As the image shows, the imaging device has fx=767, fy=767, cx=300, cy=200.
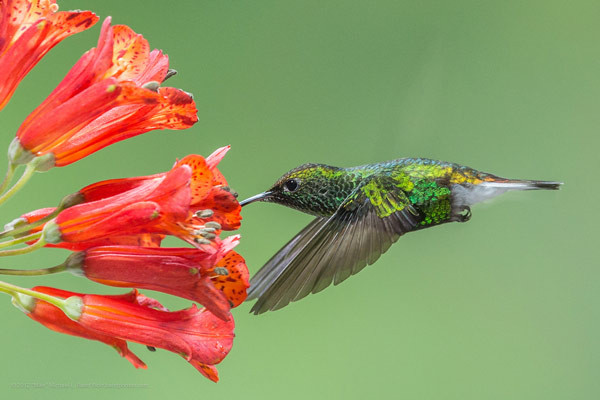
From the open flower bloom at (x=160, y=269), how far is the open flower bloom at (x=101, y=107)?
0.41 ft

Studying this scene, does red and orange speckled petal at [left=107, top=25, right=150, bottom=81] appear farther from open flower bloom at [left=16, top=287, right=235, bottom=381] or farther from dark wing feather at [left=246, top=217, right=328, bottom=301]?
dark wing feather at [left=246, top=217, right=328, bottom=301]

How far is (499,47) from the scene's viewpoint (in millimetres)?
2838

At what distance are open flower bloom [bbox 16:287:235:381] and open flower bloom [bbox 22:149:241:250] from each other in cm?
7

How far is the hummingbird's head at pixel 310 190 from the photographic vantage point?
1.51 meters

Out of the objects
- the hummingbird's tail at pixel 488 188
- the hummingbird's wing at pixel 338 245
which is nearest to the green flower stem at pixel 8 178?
the hummingbird's wing at pixel 338 245

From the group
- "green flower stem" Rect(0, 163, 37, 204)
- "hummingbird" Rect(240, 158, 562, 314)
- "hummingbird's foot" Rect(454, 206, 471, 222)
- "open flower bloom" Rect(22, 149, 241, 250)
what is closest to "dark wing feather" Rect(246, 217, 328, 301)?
"hummingbird" Rect(240, 158, 562, 314)

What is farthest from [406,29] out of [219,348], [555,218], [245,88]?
[219,348]

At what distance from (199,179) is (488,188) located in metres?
0.87

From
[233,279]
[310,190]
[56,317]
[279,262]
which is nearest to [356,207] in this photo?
[310,190]

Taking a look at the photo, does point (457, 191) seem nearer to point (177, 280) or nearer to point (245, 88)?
point (177, 280)

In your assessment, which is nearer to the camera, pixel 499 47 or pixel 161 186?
pixel 161 186

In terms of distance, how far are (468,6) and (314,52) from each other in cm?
61

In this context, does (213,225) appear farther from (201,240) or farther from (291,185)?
(291,185)

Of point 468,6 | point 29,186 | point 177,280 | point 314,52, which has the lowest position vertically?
point 29,186
